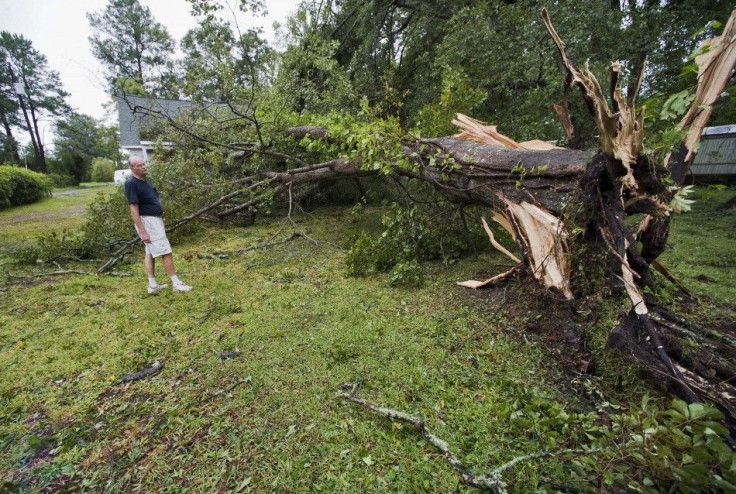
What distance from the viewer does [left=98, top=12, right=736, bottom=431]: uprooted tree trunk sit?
1.63 metres

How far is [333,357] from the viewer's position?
227 centimetres

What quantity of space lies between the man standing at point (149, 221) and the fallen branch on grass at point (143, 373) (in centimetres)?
149

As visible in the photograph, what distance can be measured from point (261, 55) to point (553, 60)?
581 cm

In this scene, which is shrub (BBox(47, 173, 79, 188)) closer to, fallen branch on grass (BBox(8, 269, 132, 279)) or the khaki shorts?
fallen branch on grass (BBox(8, 269, 132, 279))

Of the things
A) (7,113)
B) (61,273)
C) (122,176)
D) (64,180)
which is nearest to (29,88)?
(7,113)

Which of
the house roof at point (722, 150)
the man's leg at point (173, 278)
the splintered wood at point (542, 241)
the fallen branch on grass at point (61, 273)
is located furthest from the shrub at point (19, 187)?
the house roof at point (722, 150)

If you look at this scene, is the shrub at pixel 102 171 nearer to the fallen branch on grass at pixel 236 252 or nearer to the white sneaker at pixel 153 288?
the fallen branch on grass at pixel 236 252

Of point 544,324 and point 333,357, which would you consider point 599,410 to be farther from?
point 333,357

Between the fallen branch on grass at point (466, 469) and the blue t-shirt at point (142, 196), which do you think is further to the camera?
the blue t-shirt at point (142, 196)

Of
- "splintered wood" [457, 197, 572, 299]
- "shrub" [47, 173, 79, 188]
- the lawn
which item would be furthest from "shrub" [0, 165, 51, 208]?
"splintered wood" [457, 197, 572, 299]

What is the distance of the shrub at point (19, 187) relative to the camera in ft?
35.6

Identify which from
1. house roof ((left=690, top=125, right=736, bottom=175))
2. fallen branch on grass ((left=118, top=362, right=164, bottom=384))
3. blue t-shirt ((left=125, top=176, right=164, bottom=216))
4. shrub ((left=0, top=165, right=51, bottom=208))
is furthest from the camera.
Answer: shrub ((left=0, top=165, right=51, bottom=208))

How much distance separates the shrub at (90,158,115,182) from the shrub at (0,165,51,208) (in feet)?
55.1

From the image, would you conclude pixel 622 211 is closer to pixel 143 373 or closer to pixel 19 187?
pixel 143 373
